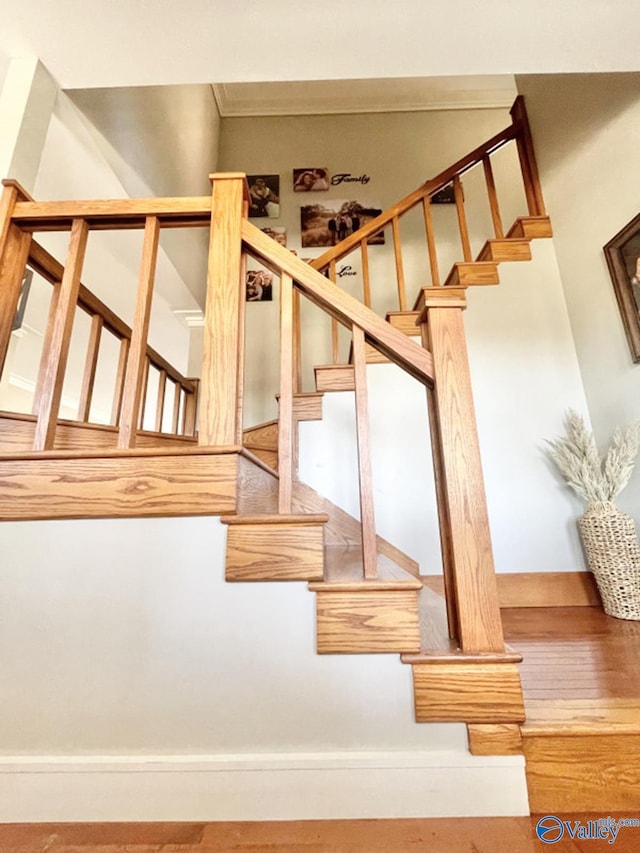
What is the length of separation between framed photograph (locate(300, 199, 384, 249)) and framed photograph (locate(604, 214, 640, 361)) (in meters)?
2.00

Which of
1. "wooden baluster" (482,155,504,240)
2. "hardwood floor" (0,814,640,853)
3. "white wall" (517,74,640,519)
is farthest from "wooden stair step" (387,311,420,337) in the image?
"hardwood floor" (0,814,640,853)

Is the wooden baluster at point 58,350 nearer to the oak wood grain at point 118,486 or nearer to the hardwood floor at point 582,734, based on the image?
the oak wood grain at point 118,486

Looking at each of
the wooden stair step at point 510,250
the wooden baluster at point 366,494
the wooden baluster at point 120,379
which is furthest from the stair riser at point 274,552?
the wooden stair step at point 510,250

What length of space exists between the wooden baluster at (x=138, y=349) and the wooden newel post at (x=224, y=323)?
0.56ft

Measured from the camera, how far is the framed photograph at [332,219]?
10.6ft

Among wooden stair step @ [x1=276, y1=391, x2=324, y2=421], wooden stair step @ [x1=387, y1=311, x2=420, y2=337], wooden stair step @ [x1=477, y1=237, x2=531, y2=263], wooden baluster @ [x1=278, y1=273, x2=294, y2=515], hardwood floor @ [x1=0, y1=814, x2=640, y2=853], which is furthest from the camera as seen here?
wooden stair step @ [x1=477, y1=237, x2=531, y2=263]

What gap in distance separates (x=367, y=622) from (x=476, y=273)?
2.04 m

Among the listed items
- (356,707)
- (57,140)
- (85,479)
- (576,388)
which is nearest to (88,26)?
(57,140)

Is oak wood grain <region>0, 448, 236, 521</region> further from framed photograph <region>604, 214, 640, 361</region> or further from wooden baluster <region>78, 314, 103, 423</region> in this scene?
framed photograph <region>604, 214, 640, 361</region>

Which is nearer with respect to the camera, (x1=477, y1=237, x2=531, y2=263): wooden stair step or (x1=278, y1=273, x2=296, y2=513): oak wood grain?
(x1=278, y1=273, x2=296, y2=513): oak wood grain

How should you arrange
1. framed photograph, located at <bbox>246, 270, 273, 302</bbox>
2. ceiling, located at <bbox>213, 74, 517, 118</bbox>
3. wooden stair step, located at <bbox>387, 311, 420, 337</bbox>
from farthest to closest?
1. ceiling, located at <bbox>213, 74, 517, 118</bbox>
2. framed photograph, located at <bbox>246, 270, 273, 302</bbox>
3. wooden stair step, located at <bbox>387, 311, 420, 337</bbox>

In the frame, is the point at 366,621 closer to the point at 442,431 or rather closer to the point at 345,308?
the point at 442,431

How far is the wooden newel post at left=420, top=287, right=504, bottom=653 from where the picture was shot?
2.69 feet

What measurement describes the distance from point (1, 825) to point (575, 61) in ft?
9.29
